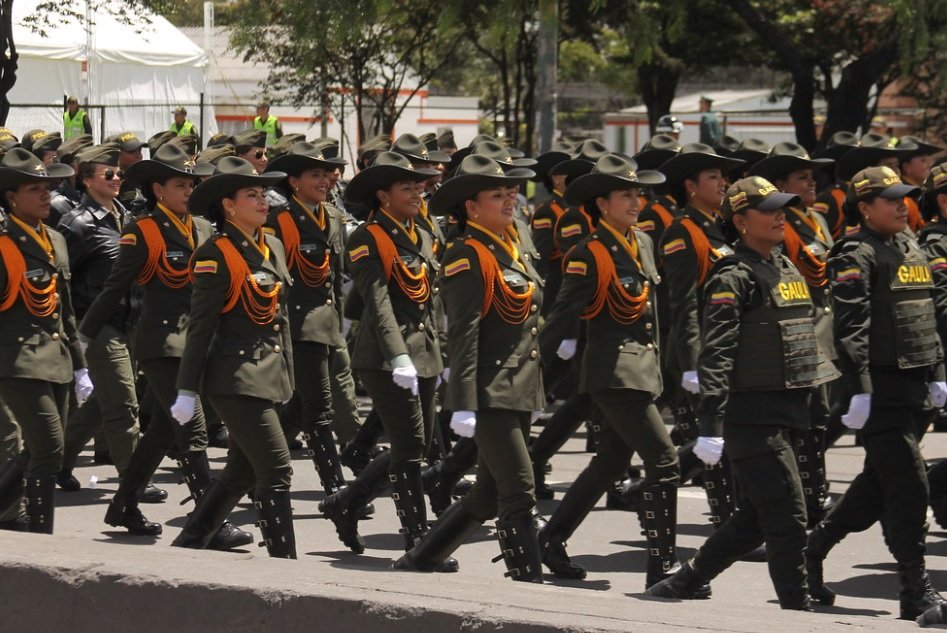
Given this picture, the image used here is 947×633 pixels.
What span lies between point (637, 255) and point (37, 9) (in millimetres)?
16541

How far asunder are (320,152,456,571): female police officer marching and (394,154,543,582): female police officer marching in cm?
67

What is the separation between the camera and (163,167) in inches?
348

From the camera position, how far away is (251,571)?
565 cm

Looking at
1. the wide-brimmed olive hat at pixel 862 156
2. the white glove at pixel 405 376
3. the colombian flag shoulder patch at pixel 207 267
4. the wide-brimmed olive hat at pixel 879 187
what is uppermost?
the wide-brimmed olive hat at pixel 879 187

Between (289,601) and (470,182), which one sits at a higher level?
(470,182)

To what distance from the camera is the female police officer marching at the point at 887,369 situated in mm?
7086

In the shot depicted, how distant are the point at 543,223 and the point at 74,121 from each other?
12.4 m

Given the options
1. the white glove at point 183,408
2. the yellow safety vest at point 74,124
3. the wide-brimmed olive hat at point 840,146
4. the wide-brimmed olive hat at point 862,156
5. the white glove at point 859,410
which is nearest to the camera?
the white glove at point 859,410

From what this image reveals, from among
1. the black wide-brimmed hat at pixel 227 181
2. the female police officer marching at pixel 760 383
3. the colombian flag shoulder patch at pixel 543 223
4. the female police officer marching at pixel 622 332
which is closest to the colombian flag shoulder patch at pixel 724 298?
the female police officer marching at pixel 760 383

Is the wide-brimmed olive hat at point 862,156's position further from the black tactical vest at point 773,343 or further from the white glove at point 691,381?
the black tactical vest at point 773,343

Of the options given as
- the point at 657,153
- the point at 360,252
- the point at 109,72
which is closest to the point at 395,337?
the point at 360,252

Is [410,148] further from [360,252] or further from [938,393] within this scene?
Result: [938,393]

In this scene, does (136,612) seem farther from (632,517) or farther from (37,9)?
(37,9)

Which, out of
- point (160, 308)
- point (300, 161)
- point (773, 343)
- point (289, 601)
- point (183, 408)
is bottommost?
point (289, 601)
